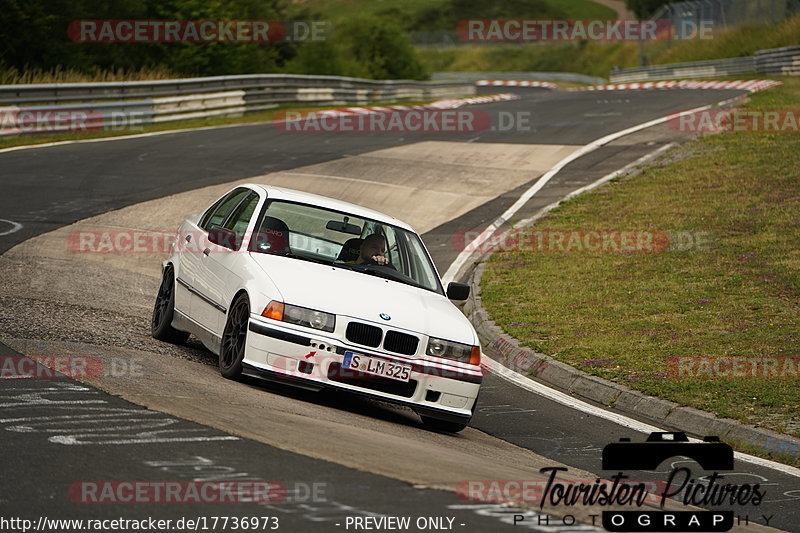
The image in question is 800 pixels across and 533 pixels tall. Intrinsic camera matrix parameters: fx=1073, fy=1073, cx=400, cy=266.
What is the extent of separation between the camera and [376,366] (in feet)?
25.6

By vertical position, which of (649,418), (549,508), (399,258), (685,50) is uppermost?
(685,50)

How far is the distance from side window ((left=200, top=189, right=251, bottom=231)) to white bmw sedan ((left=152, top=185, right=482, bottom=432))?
43 mm

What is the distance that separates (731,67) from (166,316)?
4486 centimetres

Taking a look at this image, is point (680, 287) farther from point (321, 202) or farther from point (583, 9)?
point (583, 9)

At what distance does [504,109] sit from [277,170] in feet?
50.4

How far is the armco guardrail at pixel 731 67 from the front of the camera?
43.1 m

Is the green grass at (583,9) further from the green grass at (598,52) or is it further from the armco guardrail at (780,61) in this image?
the armco guardrail at (780,61)

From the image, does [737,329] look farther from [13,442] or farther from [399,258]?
[13,442]

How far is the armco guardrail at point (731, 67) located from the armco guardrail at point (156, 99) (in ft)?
54.8

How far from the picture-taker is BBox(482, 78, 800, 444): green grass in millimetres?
10070

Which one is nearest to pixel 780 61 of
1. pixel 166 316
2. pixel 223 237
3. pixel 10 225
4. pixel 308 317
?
pixel 10 225

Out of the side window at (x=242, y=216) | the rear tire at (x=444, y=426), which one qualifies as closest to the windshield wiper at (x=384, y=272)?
the side window at (x=242, y=216)

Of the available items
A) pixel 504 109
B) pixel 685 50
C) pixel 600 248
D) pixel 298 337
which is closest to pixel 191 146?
pixel 600 248

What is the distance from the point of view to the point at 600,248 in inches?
643
